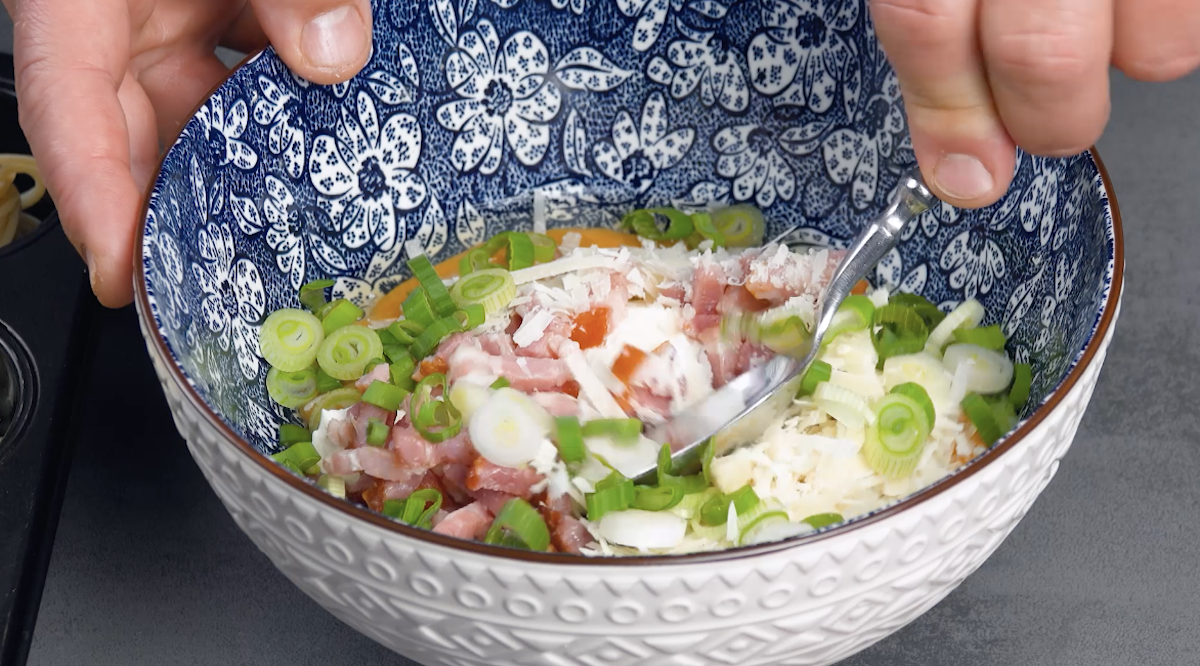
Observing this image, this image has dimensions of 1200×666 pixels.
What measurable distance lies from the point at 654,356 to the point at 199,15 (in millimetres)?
973

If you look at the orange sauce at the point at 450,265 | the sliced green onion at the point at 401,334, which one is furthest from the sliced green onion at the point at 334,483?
the orange sauce at the point at 450,265

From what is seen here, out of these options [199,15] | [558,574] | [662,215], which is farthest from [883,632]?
[199,15]

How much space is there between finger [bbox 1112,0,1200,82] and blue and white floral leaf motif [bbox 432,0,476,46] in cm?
96

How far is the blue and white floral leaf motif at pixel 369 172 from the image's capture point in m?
1.66

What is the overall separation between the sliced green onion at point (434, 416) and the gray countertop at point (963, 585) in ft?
1.02

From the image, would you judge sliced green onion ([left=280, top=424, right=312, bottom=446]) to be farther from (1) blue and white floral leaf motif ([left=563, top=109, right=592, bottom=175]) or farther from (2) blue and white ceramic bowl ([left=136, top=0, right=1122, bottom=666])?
(1) blue and white floral leaf motif ([left=563, top=109, right=592, bottom=175])

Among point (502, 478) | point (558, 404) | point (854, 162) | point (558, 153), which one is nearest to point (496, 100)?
point (558, 153)

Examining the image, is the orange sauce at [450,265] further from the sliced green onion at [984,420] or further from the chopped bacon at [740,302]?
the sliced green onion at [984,420]

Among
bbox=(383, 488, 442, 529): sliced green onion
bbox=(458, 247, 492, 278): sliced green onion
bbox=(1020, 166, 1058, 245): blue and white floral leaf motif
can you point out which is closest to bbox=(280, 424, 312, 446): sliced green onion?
bbox=(383, 488, 442, 529): sliced green onion

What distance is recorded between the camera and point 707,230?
175 centimetres

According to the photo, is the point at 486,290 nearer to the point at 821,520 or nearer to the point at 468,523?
the point at 468,523

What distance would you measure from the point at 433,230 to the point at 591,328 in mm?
468

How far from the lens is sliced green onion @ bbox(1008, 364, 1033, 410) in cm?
137

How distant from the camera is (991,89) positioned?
1098mm
